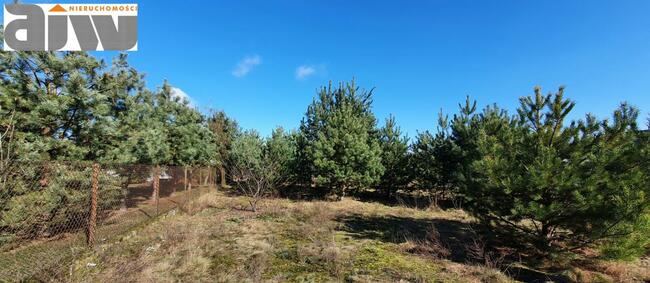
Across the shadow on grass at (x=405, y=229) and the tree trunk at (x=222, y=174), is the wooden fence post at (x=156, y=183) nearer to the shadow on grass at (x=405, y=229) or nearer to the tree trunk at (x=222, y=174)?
the shadow on grass at (x=405, y=229)

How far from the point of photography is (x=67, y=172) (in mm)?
Answer: 5574

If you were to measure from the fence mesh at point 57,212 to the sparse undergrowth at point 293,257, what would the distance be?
39cm

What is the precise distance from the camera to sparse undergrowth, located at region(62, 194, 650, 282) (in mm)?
4922

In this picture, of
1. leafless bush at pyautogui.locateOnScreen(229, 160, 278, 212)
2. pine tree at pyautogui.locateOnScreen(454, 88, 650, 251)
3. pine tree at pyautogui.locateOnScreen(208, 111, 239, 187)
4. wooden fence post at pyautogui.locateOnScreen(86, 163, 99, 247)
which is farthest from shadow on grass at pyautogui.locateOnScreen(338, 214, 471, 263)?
pine tree at pyautogui.locateOnScreen(208, 111, 239, 187)

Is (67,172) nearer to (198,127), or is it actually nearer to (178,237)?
(178,237)

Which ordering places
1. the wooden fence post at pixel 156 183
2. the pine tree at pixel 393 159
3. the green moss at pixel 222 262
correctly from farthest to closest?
the pine tree at pixel 393 159 < the wooden fence post at pixel 156 183 < the green moss at pixel 222 262

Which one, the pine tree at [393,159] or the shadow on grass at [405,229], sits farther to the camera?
the pine tree at [393,159]

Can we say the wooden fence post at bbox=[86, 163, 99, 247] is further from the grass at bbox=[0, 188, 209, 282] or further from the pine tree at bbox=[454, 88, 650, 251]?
the pine tree at bbox=[454, 88, 650, 251]

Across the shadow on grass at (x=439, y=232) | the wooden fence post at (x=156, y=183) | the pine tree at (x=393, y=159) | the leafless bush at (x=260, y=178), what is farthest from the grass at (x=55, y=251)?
the pine tree at (x=393, y=159)

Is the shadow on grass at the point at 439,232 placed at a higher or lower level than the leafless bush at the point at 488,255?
lower

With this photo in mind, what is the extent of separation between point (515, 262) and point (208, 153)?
1589cm

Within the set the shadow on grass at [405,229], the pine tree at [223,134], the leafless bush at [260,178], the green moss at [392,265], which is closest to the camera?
the green moss at [392,265]

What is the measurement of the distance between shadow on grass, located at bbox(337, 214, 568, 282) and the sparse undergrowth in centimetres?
4

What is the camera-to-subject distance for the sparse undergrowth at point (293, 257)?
194 inches
